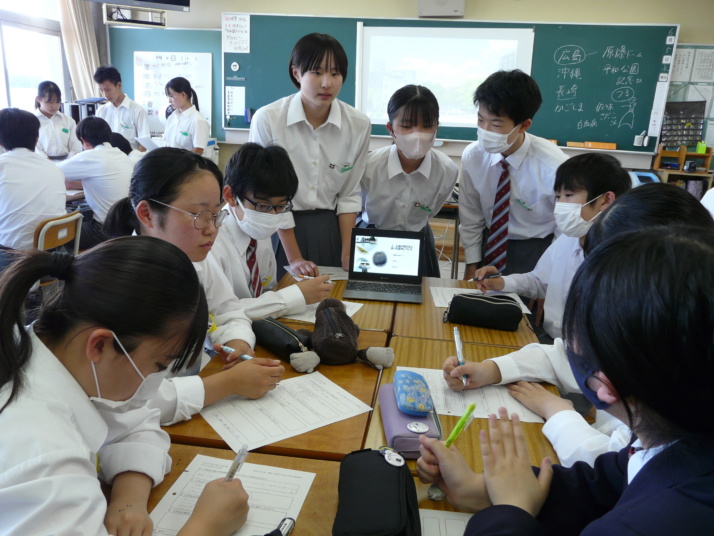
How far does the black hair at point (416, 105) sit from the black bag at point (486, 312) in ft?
3.14

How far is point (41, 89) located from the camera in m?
4.92

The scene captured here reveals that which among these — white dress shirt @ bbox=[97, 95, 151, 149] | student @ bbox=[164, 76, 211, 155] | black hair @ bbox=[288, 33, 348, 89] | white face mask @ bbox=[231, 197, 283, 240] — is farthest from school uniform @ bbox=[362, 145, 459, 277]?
white dress shirt @ bbox=[97, 95, 151, 149]

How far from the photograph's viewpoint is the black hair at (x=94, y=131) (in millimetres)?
3574

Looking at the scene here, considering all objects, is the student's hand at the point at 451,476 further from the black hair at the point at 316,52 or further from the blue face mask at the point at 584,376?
the black hair at the point at 316,52

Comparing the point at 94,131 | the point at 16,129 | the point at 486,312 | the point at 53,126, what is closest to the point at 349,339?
the point at 486,312

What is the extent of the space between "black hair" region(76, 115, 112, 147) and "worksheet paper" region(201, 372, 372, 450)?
10.3 feet

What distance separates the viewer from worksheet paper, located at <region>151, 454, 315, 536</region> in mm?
804

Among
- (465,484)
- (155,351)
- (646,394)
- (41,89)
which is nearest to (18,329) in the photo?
(155,351)

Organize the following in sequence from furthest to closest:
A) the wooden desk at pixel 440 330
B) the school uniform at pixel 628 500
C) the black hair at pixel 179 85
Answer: the black hair at pixel 179 85, the wooden desk at pixel 440 330, the school uniform at pixel 628 500

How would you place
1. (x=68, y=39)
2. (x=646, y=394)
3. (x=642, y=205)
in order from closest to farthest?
(x=646, y=394)
(x=642, y=205)
(x=68, y=39)

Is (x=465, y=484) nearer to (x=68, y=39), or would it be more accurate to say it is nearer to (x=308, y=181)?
(x=308, y=181)

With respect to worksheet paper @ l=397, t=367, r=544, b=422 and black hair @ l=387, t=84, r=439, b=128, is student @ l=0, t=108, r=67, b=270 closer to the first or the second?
black hair @ l=387, t=84, r=439, b=128

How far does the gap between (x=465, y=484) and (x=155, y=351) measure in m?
0.56

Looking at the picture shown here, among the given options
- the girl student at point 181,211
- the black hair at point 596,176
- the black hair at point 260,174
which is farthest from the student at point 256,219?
the black hair at point 596,176
